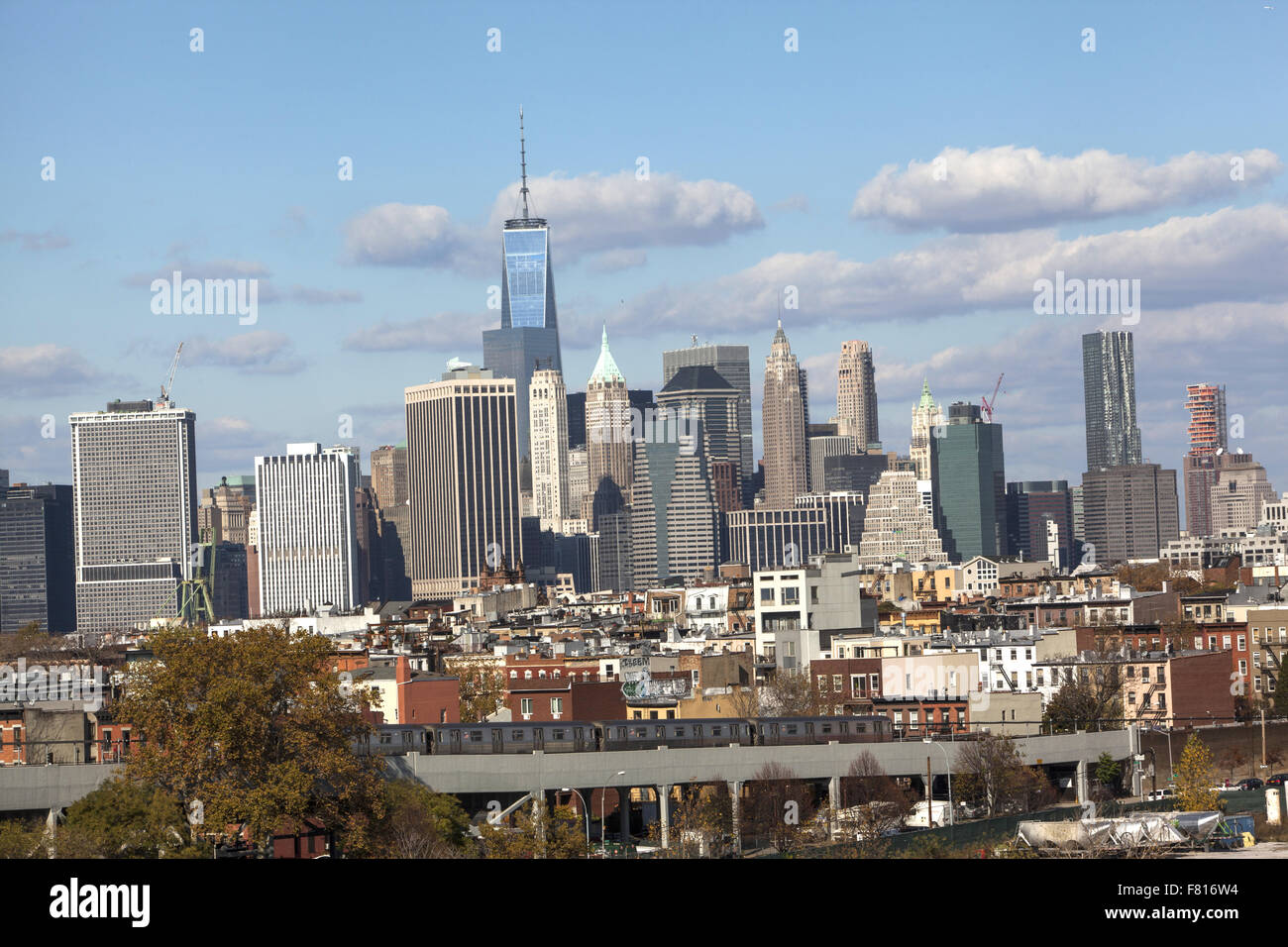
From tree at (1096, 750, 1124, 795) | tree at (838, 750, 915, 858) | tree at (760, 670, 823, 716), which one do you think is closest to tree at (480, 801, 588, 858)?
tree at (838, 750, 915, 858)

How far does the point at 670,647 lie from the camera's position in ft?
312

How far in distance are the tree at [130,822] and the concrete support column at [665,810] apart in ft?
44.7

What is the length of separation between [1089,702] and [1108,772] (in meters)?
9.83

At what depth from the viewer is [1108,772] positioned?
56438 mm

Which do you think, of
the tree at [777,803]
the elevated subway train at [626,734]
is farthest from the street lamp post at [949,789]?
the elevated subway train at [626,734]

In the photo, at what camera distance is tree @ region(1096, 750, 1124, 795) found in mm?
56438

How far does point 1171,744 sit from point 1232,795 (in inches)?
637

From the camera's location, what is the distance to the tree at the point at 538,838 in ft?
114

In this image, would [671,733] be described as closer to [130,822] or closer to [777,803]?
[777,803]

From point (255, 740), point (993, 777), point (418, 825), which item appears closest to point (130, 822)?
point (255, 740)

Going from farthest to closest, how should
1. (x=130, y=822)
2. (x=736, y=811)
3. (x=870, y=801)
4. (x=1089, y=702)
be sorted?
(x=1089, y=702) < (x=870, y=801) < (x=736, y=811) < (x=130, y=822)

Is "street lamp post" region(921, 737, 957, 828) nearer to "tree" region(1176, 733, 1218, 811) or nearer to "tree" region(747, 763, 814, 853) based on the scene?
"tree" region(747, 763, 814, 853)
